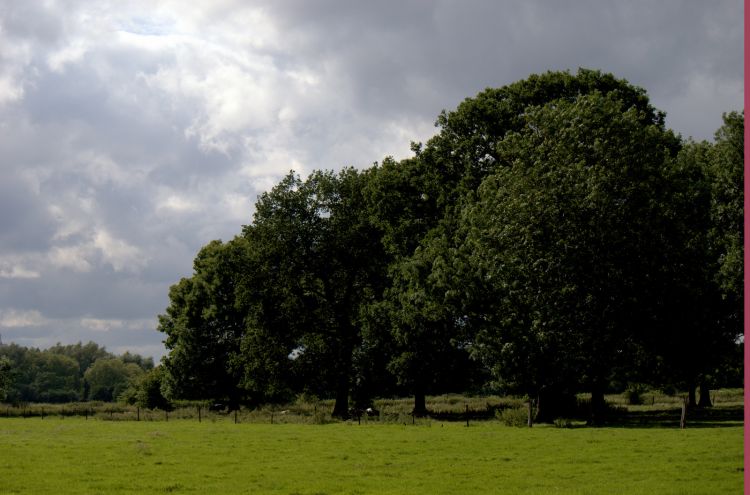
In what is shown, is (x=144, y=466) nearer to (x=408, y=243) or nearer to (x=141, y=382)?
(x=408, y=243)

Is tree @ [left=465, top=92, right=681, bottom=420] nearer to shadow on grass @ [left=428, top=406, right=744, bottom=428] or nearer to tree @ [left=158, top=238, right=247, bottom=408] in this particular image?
shadow on grass @ [left=428, top=406, right=744, bottom=428]

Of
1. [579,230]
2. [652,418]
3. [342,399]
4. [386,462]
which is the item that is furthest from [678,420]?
[386,462]

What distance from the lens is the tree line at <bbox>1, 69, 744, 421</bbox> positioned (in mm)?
37438

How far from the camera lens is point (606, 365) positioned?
4550 cm

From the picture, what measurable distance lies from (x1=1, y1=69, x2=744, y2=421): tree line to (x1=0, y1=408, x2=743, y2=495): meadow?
17.0 feet

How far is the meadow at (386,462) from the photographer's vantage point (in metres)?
27.2

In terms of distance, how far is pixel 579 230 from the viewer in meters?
36.6

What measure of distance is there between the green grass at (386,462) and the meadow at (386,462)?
5cm

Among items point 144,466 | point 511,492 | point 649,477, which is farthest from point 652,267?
point 144,466

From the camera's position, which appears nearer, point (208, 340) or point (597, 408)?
point (597, 408)

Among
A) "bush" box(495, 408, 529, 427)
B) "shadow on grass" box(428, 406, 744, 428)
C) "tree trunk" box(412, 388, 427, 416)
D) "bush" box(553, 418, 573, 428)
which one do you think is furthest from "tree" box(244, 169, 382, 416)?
"bush" box(553, 418, 573, 428)

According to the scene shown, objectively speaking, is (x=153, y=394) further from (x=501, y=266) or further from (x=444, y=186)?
(x=501, y=266)

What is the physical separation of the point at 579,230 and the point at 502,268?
3868 millimetres

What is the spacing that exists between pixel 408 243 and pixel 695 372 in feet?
72.5
